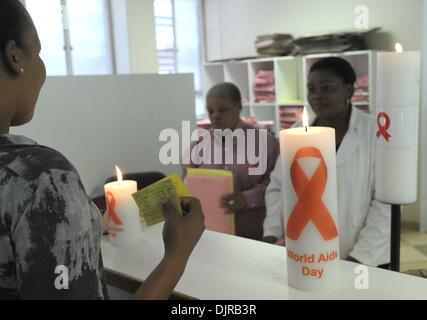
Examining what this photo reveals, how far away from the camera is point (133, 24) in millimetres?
3639

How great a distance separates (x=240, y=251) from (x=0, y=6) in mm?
671

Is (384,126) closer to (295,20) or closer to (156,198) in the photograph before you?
(156,198)

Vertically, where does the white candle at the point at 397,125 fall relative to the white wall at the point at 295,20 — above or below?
below

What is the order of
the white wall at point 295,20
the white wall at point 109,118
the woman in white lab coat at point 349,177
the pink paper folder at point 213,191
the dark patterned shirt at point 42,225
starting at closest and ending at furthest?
the dark patterned shirt at point 42,225 < the woman in white lab coat at point 349,177 < the pink paper folder at point 213,191 < the white wall at point 109,118 < the white wall at point 295,20

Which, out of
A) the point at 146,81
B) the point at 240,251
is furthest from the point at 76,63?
the point at 240,251

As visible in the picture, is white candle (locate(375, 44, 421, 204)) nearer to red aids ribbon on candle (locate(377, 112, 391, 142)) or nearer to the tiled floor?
red aids ribbon on candle (locate(377, 112, 391, 142))

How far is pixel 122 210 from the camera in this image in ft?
3.54

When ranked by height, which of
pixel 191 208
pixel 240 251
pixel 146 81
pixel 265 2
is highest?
pixel 265 2

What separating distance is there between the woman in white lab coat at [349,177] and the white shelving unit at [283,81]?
75.4 inches

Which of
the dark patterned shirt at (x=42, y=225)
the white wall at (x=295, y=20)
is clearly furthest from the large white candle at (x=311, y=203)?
the white wall at (x=295, y=20)

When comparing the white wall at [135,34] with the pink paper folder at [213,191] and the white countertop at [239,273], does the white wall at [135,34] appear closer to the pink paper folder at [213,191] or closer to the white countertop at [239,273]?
the pink paper folder at [213,191]

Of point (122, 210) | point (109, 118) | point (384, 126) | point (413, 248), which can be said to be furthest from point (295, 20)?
point (384, 126)

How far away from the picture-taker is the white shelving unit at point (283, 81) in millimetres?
3543

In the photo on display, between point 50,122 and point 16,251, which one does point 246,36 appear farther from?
point 16,251
